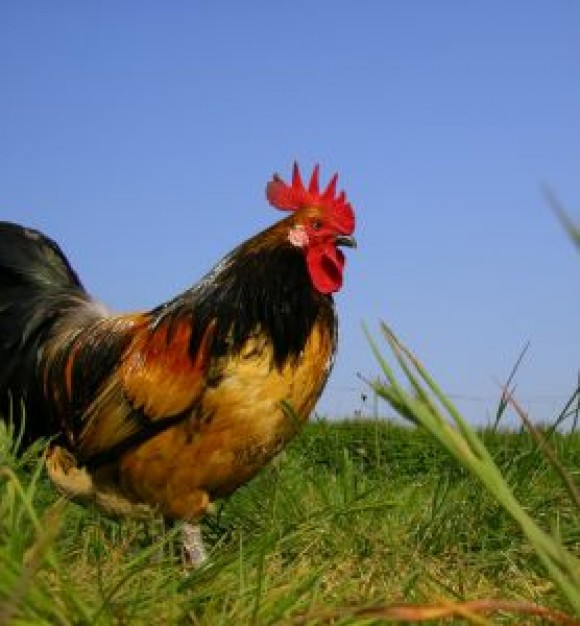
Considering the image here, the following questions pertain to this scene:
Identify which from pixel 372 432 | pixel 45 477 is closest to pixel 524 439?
pixel 372 432

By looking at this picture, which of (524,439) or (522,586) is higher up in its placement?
(522,586)

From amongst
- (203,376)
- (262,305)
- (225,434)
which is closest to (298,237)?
(262,305)

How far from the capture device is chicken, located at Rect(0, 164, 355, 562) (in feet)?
12.2

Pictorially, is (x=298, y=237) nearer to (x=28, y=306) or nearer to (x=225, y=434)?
(x=225, y=434)

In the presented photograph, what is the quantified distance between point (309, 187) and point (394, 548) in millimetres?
1693

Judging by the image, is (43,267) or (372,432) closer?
(43,267)

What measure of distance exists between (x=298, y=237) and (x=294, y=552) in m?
1.27

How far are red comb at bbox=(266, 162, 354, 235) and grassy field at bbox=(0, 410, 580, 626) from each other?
109 cm

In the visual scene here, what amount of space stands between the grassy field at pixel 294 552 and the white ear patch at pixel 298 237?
937 millimetres

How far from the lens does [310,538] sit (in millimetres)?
3605

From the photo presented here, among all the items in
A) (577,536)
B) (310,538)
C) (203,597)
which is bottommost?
(577,536)

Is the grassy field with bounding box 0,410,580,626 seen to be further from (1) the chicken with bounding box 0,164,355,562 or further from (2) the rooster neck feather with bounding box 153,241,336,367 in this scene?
(2) the rooster neck feather with bounding box 153,241,336,367

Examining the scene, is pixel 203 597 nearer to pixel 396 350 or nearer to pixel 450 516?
pixel 396 350

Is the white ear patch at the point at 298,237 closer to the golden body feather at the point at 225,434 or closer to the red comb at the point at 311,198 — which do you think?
the red comb at the point at 311,198
